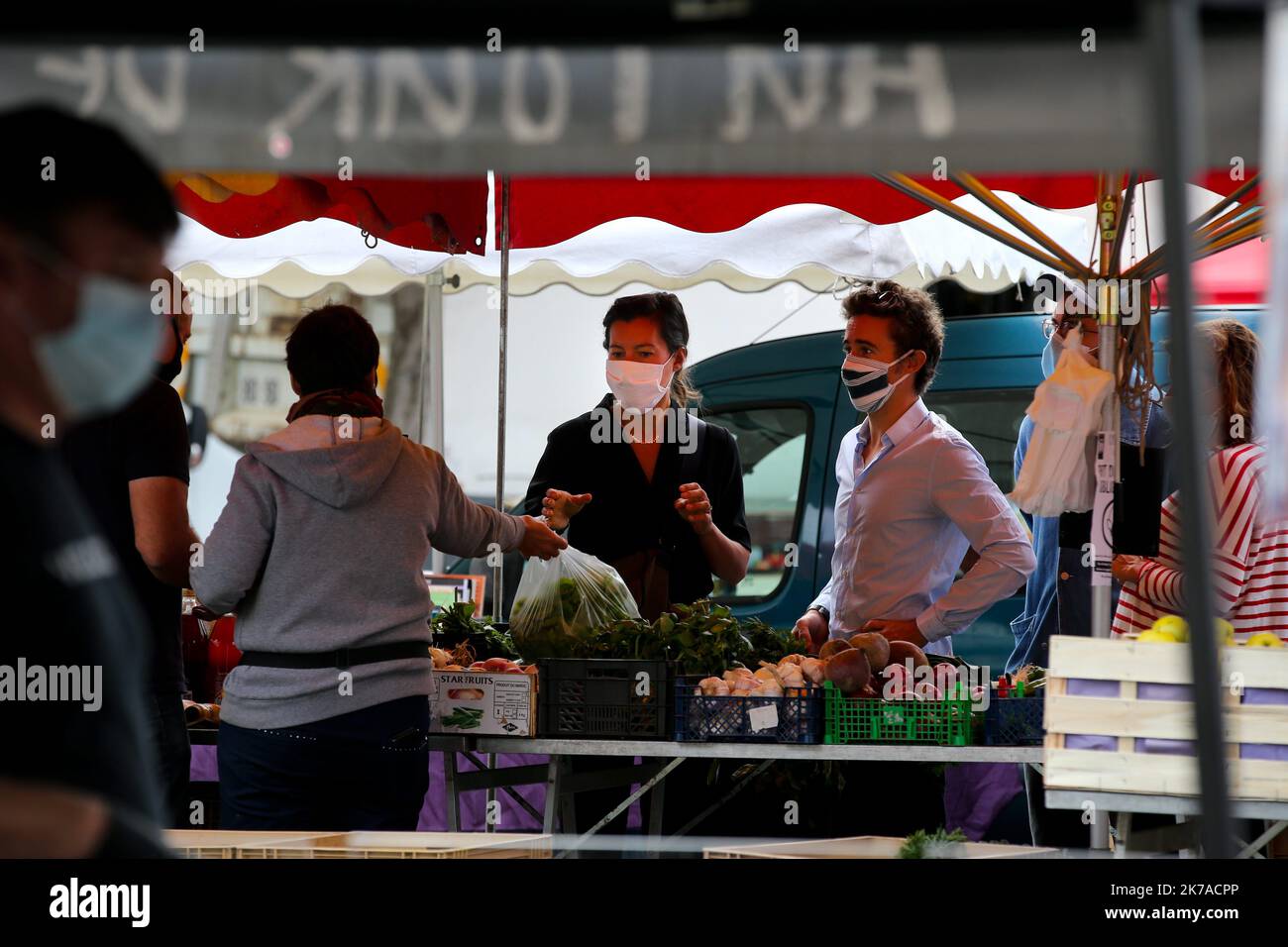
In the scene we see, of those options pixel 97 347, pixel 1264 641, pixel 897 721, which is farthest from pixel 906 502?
pixel 97 347

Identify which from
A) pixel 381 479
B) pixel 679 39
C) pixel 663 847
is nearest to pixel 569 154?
pixel 679 39

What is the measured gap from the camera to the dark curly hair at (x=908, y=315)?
5039mm

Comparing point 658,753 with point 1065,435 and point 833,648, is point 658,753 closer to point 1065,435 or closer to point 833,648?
point 833,648

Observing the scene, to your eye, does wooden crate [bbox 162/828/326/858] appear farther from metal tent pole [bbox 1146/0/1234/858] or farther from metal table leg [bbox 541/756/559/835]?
metal tent pole [bbox 1146/0/1234/858]

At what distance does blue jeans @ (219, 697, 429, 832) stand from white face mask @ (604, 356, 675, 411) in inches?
67.0

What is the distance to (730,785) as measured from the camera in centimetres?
505

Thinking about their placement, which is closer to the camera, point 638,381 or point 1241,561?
point 1241,561

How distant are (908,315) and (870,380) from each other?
26cm

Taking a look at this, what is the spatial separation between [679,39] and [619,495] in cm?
275

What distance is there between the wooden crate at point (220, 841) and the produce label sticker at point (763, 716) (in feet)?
4.72

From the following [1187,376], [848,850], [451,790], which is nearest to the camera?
[1187,376]

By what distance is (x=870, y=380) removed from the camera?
16.5ft

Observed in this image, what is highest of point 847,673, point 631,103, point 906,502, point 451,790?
point 631,103

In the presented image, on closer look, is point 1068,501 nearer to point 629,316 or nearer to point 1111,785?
point 1111,785
